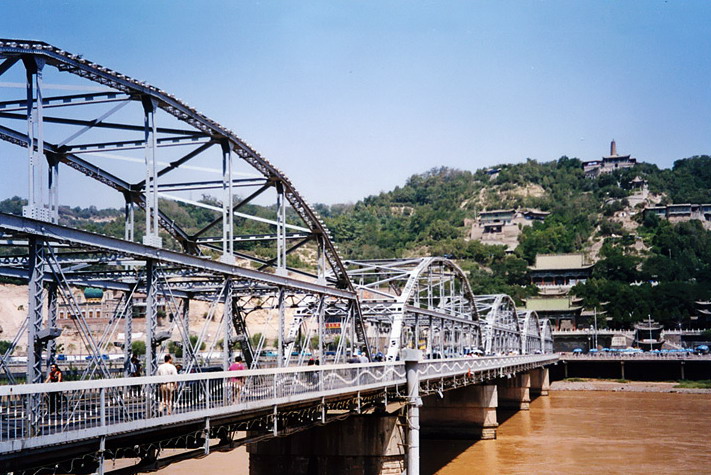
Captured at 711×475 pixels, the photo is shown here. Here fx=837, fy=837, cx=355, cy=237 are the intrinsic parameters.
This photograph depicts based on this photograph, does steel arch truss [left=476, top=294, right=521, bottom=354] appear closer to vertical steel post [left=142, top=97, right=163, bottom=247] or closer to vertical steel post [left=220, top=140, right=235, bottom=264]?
vertical steel post [left=220, top=140, right=235, bottom=264]

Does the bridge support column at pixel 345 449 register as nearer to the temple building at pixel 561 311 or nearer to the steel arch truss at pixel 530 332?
the steel arch truss at pixel 530 332

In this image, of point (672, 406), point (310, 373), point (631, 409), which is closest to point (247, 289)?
point (310, 373)

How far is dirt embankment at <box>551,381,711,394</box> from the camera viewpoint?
90.0m

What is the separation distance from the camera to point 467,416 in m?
51.4

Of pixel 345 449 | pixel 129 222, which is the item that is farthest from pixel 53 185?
pixel 345 449

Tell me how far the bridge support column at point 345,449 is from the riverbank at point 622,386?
6873 cm

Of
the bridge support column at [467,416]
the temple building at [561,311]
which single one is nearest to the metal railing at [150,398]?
the bridge support column at [467,416]

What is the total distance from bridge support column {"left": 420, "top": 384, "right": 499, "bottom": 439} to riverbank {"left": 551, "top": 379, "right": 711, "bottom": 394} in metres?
46.3

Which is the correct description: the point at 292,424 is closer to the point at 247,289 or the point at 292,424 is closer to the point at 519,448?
the point at 247,289

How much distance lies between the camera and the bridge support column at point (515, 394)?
72000 mm

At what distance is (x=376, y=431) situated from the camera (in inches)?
1153

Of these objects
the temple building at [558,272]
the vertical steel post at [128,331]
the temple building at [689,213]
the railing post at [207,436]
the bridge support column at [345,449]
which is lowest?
the bridge support column at [345,449]

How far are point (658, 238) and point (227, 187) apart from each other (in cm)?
15900

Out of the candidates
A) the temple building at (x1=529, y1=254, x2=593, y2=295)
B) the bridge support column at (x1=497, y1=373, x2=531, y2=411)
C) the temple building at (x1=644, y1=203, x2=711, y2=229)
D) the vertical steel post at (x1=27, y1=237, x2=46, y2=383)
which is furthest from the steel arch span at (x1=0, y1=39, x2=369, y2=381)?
the temple building at (x1=644, y1=203, x2=711, y2=229)
